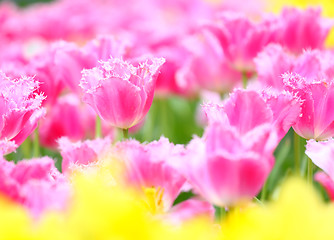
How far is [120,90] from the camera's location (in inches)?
18.4

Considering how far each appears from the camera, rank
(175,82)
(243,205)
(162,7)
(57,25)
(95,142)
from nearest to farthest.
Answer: (243,205) → (95,142) → (175,82) → (57,25) → (162,7)

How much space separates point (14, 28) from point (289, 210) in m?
0.89

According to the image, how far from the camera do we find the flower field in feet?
0.86

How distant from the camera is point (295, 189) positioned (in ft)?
0.87

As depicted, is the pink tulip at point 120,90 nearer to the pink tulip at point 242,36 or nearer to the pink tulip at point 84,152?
the pink tulip at point 84,152

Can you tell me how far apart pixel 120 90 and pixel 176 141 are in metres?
0.46

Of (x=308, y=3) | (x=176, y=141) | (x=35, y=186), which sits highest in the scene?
(x=308, y=3)

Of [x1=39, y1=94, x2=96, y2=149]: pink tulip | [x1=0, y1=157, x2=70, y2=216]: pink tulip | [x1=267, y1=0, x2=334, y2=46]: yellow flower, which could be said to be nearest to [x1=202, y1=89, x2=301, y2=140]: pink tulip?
[x1=0, y1=157, x2=70, y2=216]: pink tulip

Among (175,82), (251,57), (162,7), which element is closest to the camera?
(251,57)

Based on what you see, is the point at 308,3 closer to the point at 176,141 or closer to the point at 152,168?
the point at 176,141

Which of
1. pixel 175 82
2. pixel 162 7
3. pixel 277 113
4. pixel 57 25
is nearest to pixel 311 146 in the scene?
pixel 277 113

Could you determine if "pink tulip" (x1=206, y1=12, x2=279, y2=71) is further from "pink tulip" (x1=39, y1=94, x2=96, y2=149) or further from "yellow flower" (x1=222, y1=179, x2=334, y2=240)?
"yellow flower" (x1=222, y1=179, x2=334, y2=240)

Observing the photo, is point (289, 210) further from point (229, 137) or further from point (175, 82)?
→ point (175, 82)

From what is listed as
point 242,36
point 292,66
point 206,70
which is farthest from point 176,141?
point 292,66
